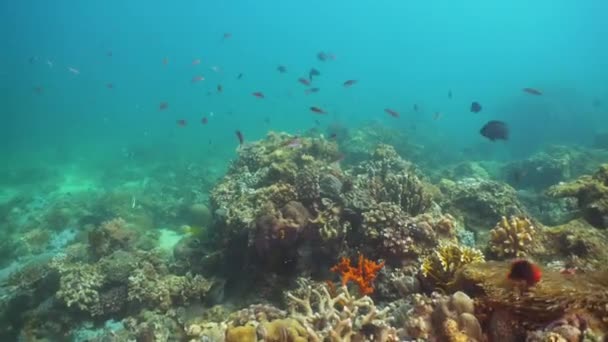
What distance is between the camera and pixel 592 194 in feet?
23.9

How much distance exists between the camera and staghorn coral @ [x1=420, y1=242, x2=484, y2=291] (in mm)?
5094

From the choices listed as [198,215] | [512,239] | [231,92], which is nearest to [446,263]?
[512,239]

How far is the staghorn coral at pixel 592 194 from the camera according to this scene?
6929 millimetres

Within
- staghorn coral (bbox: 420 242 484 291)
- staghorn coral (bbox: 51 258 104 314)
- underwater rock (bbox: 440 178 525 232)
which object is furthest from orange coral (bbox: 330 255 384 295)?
staghorn coral (bbox: 51 258 104 314)

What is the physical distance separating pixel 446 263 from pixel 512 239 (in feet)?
5.09

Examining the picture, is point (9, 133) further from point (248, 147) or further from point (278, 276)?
point (278, 276)

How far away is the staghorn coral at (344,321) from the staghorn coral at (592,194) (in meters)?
4.68

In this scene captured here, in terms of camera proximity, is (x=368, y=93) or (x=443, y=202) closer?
(x=443, y=202)

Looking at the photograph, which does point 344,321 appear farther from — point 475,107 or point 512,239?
point 475,107

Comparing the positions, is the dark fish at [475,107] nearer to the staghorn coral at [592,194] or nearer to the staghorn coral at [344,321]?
the staghorn coral at [592,194]

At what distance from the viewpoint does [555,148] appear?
23.3 metres

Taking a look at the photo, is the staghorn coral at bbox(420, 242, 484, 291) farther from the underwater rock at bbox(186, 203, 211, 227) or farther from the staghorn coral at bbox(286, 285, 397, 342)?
the underwater rock at bbox(186, 203, 211, 227)

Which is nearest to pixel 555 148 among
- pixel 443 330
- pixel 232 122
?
pixel 443 330

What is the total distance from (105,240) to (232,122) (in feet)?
175
